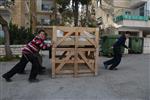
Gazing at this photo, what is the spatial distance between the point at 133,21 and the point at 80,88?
21.0 meters

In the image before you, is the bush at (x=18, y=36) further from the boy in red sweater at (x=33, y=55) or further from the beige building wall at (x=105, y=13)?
the beige building wall at (x=105, y=13)

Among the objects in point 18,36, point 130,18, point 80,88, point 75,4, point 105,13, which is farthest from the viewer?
point 105,13

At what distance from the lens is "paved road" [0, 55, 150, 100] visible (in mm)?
6414

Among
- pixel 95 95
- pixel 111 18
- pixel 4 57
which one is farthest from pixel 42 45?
pixel 111 18

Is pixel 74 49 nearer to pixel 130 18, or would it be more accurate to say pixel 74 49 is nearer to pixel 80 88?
pixel 80 88

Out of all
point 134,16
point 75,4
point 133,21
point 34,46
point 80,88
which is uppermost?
point 75,4

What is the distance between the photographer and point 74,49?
8.60m

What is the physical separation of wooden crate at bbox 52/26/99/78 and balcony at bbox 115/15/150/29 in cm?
1822

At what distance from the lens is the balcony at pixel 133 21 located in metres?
26.5

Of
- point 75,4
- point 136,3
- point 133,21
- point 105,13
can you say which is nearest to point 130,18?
point 133,21

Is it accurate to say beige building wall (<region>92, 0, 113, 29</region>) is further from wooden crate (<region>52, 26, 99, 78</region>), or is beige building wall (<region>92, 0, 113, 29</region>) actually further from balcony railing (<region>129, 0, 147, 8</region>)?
wooden crate (<region>52, 26, 99, 78</region>)

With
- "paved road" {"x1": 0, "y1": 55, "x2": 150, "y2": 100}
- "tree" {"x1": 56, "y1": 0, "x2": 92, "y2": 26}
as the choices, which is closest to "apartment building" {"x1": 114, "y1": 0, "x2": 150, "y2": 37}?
"tree" {"x1": 56, "y1": 0, "x2": 92, "y2": 26}

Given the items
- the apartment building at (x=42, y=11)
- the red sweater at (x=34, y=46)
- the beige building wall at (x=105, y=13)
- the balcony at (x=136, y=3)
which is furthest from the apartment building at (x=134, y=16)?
the red sweater at (x=34, y=46)

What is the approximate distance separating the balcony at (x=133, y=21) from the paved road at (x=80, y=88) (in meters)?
18.0
